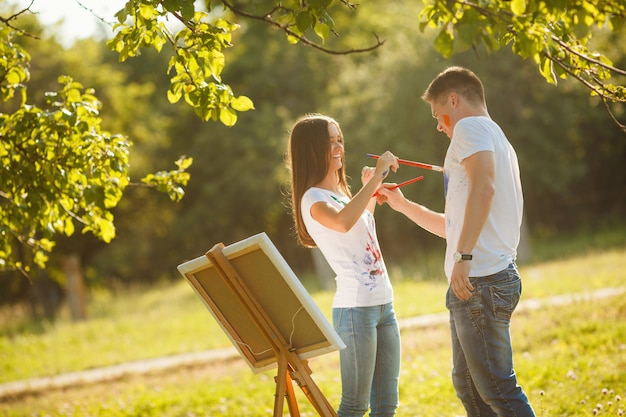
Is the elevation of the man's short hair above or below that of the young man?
above

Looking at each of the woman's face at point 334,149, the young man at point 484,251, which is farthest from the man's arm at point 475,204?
the woman's face at point 334,149

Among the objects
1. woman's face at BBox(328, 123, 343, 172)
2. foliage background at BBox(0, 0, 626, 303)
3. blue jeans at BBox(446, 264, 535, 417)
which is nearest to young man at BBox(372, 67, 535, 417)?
blue jeans at BBox(446, 264, 535, 417)

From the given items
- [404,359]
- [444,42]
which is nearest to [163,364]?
[404,359]

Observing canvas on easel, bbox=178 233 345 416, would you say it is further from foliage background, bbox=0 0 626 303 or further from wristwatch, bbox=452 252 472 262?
foliage background, bbox=0 0 626 303

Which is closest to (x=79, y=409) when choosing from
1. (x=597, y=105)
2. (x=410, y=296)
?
(x=410, y=296)

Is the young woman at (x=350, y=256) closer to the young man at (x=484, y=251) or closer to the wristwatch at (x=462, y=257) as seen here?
the young man at (x=484, y=251)

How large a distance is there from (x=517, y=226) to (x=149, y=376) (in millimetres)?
6500

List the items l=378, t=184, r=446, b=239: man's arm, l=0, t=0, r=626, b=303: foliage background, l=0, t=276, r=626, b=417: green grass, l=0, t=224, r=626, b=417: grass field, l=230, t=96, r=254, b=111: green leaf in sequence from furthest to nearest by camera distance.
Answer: l=0, t=0, r=626, b=303: foliage background
l=0, t=224, r=626, b=417: grass field
l=0, t=276, r=626, b=417: green grass
l=230, t=96, r=254, b=111: green leaf
l=378, t=184, r=446, b=239: man's arm

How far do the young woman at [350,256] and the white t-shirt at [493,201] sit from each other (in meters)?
0.37

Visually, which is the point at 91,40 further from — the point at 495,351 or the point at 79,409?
the point at 495,351

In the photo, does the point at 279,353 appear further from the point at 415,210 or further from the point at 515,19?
the point at 515,19

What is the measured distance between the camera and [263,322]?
3.64 metres

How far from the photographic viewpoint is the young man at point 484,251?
3.36 metres

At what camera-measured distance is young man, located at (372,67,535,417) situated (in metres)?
3.36
